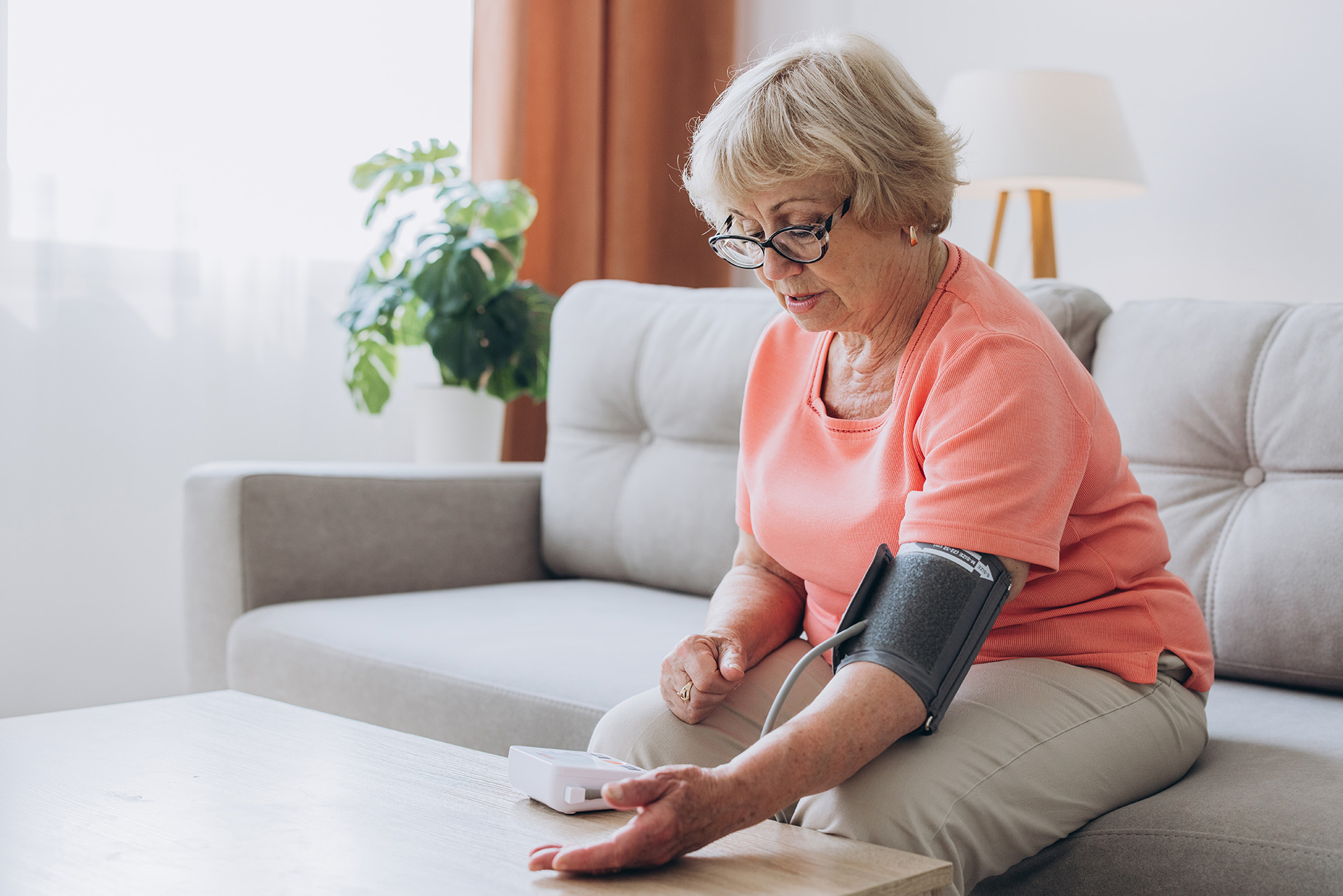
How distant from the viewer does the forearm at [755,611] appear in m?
1.12

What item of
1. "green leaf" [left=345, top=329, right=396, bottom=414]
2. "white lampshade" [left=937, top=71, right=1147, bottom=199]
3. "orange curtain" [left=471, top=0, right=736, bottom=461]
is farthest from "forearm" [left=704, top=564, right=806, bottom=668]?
"orange curtain" [left=471, top=0, right=736, bottom=461]

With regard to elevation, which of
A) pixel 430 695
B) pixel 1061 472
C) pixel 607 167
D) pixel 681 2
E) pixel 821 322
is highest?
pixel 681 2

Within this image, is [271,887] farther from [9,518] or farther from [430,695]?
[9,518]

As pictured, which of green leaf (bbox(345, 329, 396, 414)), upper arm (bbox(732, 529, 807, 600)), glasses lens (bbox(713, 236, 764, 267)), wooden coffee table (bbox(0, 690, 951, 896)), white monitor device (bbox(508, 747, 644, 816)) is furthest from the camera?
green leaf (bbox(345, 329, 396, 414))

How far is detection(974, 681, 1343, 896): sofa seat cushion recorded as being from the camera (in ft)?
2.88

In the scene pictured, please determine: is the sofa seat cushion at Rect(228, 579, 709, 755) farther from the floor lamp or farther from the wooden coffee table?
the floor lamp

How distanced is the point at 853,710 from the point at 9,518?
2.01 meters

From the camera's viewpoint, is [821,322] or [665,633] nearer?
[821,322]

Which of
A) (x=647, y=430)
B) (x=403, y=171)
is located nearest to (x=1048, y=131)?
(x=647, y=430)

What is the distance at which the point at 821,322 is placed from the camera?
108 centimetres

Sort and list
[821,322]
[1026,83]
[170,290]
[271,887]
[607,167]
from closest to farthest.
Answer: [271,887]
[821,322]
[1026,83]
[170,290]
[607,167]

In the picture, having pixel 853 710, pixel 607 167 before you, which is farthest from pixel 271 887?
pixel 607 167

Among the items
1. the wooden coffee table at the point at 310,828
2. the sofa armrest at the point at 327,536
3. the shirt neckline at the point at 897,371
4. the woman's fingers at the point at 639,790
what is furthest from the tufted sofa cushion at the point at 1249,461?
the sofa armrest at the point at 327,536

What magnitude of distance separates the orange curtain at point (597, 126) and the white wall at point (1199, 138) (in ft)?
2.35
